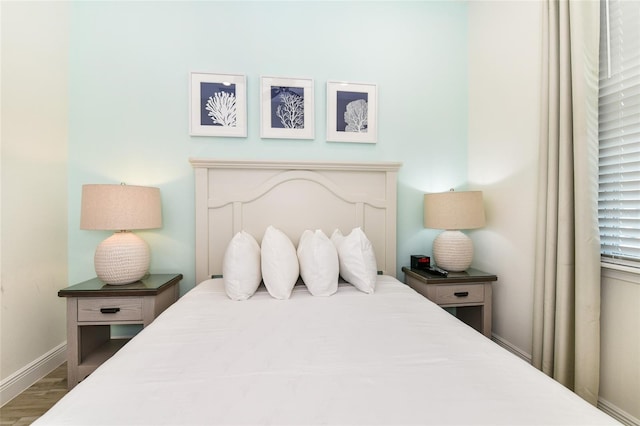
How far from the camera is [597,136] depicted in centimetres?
140

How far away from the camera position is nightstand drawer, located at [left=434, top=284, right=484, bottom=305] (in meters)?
1.94

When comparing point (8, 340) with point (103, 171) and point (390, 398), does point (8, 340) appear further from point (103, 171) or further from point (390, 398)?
point (390, 398)

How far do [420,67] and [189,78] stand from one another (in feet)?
6.05

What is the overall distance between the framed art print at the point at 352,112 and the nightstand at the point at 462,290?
1163 mm

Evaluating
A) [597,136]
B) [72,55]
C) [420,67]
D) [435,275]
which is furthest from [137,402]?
[420,67]

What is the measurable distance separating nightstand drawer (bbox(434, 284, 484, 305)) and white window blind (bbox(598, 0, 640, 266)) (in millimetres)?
732

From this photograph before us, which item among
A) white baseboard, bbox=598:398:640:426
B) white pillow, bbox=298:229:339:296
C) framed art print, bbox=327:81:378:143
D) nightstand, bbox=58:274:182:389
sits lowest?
white baseboard, bbox=598:398:640:426

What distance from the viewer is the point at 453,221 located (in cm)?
200

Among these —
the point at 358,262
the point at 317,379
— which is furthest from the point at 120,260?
the point at 317,379

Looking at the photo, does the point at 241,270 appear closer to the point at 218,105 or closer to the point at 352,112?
the point at 218,105

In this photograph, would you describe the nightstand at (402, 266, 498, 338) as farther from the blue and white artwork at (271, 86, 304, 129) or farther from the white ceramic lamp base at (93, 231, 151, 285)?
the white ceramic lamp base at (93, 231, 151, 285)

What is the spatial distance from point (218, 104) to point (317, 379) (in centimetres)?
202

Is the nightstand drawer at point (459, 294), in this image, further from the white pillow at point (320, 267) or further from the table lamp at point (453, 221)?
the white pillow at point (320, 267)

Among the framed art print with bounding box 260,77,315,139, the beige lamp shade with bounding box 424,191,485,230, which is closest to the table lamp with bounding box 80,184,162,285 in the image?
the framed art print with bounding box 260,77,315,139
